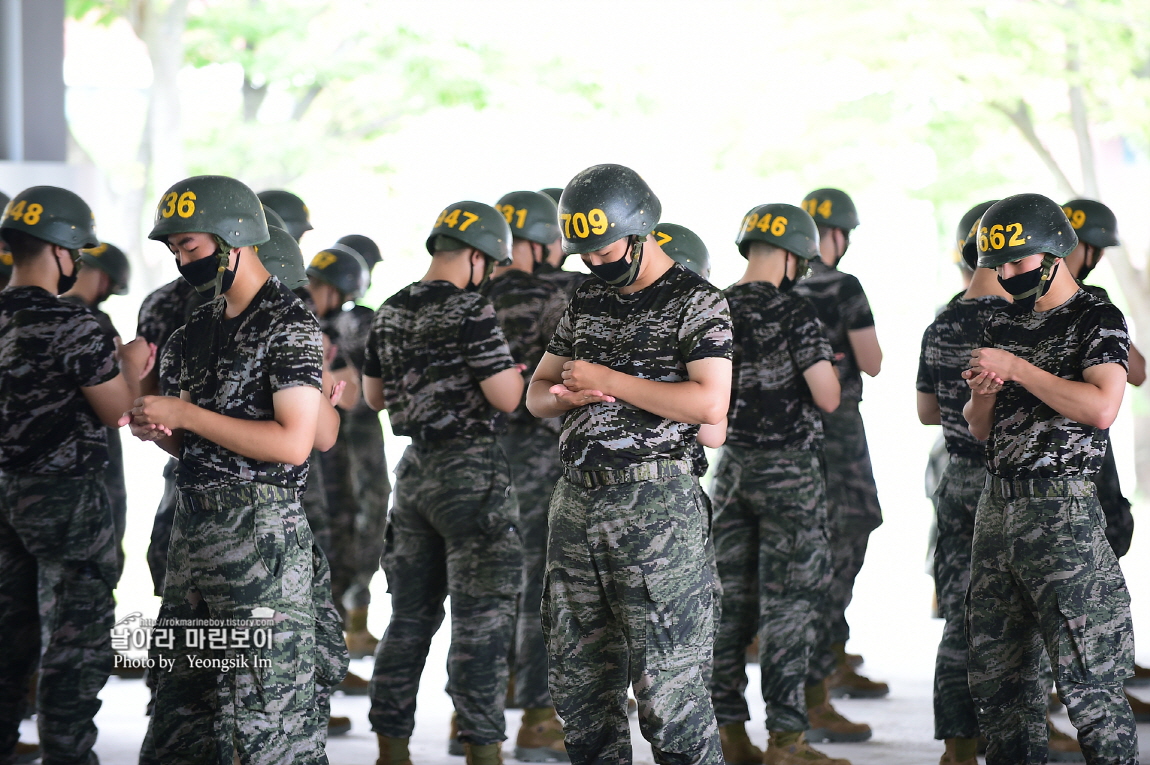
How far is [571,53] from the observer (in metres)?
10.4

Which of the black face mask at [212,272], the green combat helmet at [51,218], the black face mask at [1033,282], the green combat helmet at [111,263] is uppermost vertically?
the green combat helmet at [111,263]

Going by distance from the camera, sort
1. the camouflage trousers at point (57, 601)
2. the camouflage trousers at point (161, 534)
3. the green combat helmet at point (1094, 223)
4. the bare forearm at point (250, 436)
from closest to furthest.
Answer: the bare forearm at point (250, 436) → the camouflage trousers at point (57, 601) → the camouflage trousers at point (161, 534) → the green combat helmet at point (1094, 223)

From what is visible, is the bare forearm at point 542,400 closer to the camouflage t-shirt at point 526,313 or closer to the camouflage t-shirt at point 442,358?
the camouflage t-shirt at point 442,358

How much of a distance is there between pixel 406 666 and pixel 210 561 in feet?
4.63

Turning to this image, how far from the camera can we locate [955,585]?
4.59 meters

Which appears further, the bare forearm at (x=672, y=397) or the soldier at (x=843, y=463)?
the soldier at (x=843, y=463)

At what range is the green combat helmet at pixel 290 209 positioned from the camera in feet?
18.5

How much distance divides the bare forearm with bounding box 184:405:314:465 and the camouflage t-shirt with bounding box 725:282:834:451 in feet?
6.46

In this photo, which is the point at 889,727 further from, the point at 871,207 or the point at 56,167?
the point at 871,207

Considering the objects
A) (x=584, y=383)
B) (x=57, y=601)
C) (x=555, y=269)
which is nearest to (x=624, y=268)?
(x=584, y=383)

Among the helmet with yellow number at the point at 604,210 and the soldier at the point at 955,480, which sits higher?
the helmet with yellow number at the point at 604,210

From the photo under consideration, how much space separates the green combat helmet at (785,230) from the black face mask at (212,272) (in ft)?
7.18

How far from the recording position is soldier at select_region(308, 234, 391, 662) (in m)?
5.68

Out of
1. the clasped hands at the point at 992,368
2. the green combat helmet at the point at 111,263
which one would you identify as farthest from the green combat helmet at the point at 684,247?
the green combat helmet at the point at 111,263
